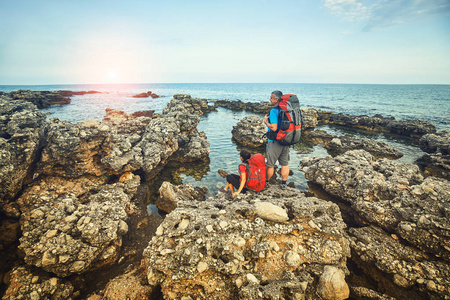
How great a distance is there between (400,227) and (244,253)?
13.0 ft

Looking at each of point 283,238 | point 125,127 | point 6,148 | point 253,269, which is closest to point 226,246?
point 253,269

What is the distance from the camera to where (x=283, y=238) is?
411cm

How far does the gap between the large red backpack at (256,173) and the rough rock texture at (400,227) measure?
2.85 m

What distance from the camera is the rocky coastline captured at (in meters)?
3.48

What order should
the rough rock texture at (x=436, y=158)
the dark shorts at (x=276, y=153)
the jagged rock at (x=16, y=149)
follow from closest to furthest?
1. the jagged rock at (x=16, y=149)
2. the dark shorts at (x=276, y=153)
3. the rough rock texture at (x=436, y=158)

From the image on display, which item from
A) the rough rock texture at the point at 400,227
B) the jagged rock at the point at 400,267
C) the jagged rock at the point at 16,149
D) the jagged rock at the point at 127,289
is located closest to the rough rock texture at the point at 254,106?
the rough rock texture at the point at 400,227

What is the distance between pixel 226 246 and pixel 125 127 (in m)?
9.95

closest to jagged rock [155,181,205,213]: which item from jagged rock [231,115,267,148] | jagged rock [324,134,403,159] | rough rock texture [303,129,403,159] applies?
jagged rock [231,115,267,148]

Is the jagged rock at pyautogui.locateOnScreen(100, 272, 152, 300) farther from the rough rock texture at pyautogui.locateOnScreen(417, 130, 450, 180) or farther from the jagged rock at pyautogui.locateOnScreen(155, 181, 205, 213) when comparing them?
the rough rock texture at pyautogui.locateOnScreen(417, 130, 450, 180)

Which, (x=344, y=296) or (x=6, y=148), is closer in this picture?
(x=344, y=296)

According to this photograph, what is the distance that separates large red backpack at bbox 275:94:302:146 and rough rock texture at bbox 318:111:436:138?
21.5 meters

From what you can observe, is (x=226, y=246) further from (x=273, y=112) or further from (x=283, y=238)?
(x=273, y=112)

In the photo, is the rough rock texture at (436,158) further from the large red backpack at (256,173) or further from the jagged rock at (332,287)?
the jagged rock at (332,287)

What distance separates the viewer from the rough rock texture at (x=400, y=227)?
11.8 feet
